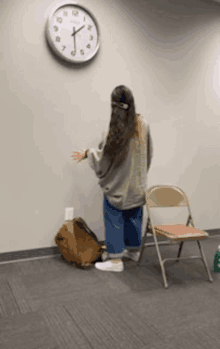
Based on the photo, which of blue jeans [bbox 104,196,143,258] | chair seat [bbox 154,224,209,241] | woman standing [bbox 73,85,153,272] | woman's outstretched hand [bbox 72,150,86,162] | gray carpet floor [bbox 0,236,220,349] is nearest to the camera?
gray carpet floor [bbox 0,236,220,349]

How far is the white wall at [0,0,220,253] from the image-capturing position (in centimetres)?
270

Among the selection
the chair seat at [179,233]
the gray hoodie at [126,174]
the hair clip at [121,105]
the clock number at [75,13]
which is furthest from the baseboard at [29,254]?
the clock number at [75,13]

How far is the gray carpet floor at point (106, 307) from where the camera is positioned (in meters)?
1.63

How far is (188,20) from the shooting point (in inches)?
136

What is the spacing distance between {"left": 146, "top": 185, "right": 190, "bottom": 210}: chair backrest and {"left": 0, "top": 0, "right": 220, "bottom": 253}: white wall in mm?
609

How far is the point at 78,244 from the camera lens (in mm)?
2691

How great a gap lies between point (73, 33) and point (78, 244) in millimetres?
1937

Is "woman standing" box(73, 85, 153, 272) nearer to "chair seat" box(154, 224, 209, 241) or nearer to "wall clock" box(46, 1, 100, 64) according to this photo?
"chair seat" box(154, 224, 209, 241)

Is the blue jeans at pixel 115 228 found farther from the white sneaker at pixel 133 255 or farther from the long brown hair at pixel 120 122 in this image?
the long brown hair at pixel 120 122

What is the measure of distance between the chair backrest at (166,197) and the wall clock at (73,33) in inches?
55.1

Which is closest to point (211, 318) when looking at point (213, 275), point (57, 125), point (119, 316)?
point (119, 316)

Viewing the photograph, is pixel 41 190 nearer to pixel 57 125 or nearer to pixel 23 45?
pixel 57 125

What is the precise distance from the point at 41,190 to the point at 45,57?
122cm

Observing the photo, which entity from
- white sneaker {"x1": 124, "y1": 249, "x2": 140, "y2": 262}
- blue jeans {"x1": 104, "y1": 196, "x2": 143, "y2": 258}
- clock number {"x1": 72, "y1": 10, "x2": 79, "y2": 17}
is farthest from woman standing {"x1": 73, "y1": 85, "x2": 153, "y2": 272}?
clock number {"x1": 72, "y1": 10, "x2": 79, "y2": 17}
